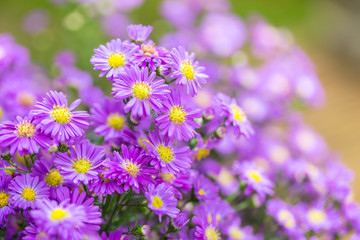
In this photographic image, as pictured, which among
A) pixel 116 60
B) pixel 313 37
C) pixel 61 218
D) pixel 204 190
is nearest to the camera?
pixel 61 218

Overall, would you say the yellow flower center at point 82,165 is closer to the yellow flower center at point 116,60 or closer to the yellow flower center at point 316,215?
the yellow flower center at point 116,60

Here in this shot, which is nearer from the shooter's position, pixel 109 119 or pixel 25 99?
pixel 109 119

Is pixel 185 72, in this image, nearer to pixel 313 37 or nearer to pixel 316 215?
pixel 316 215

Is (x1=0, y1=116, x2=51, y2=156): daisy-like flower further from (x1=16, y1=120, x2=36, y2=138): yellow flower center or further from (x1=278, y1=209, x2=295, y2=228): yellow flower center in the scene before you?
(x1=278, y1=209, x2=295, y2=228): yellow flower center

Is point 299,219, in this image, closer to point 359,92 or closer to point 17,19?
point 359,92

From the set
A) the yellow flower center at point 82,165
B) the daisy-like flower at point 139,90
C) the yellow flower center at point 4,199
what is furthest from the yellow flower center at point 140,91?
the yellow flower center at point 4,199

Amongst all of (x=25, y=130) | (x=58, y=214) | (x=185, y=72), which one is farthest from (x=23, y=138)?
(x=185, y=72)
